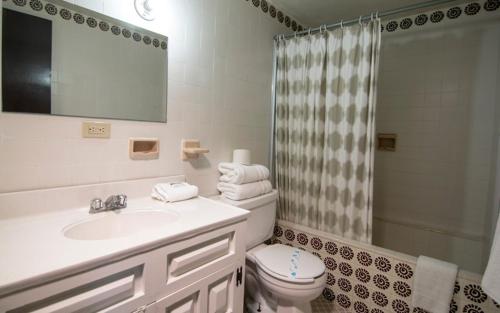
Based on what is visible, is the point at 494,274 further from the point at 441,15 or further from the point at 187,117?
the point at 441,15

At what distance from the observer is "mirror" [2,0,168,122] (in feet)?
3.10

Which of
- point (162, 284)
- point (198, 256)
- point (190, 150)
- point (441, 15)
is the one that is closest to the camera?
point (162, 284)

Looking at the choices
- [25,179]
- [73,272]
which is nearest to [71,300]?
[73,272]

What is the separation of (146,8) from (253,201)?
47.1 inches

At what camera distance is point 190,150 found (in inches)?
57.4

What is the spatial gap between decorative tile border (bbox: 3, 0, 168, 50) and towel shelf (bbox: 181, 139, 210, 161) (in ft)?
1.73

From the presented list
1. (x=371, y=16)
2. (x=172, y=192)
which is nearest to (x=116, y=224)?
(x=172, y=192)

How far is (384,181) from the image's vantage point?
2.37 metres

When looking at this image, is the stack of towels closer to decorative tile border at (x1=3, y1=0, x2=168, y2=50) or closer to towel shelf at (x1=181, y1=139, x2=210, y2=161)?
towel shelf at (x1=181, y1=139, x2=210, y2=161)

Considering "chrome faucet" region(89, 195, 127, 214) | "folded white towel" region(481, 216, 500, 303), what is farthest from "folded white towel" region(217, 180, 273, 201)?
"folded white towel" region(481, 216, 500, 303)

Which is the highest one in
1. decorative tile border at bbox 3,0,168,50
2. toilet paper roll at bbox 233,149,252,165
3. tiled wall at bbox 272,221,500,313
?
decorative tile border at bbox 3,0,168,50

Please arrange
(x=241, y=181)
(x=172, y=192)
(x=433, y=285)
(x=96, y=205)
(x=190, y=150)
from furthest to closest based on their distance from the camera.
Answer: (x=241, y=181) < (x=190, y=150) < (x=433, y=285) < (x=172, y=192) < (x=96, y=205)

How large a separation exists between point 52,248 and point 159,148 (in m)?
0.73

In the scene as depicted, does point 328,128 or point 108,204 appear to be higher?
point 328,128
